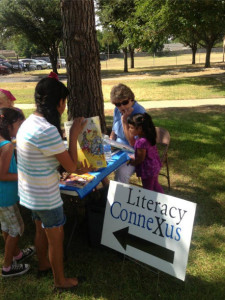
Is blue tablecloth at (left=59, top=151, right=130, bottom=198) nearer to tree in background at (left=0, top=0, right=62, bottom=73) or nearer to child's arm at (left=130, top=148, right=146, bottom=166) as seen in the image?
child's arm at (left=130, top=148, right=146, bottom=166)

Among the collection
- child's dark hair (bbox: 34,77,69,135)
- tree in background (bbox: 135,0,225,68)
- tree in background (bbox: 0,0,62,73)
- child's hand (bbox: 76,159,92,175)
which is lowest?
child's hand (bbox: 76,159,92,175)

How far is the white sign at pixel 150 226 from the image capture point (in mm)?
2062

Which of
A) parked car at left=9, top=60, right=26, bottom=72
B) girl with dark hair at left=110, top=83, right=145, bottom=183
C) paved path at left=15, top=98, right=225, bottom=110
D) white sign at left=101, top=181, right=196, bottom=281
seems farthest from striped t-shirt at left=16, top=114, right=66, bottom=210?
parked car at left=9, top=60, right=26, bottom=72

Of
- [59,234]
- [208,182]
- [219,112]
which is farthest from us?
[219,112]

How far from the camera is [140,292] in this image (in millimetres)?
2330

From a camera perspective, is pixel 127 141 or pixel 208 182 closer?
pixel 127 141

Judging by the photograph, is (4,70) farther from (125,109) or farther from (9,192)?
(9,192)

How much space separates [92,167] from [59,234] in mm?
631

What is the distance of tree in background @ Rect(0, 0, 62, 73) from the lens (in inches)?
957

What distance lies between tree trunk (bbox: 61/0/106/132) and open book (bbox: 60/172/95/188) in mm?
1357

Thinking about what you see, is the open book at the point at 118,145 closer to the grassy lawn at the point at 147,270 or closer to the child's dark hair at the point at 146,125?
the child's dark hair at the point at 146,125

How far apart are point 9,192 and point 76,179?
54 cm

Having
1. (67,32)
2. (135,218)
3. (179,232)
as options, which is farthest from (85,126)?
(67,32)

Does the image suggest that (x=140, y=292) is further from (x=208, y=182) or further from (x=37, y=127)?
(x=208, y=182)
